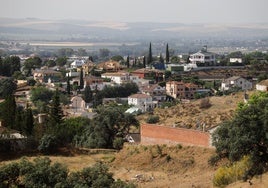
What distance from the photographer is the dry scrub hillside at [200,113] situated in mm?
38969

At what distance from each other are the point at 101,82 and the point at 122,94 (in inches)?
310

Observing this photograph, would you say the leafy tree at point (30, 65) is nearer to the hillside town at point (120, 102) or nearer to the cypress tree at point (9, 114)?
the hillside town at point (120, 102)

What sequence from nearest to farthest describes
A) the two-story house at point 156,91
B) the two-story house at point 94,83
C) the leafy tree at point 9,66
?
the two-story house at point 156,91 → the two-story house at point 94,83 → the leafy tree at point 9,66

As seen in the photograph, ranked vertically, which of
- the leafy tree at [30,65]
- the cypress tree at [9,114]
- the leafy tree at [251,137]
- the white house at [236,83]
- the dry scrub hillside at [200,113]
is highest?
the leafy tree at [251,137]

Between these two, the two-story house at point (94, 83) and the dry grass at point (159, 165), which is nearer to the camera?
the dry grass at point (159, 165)

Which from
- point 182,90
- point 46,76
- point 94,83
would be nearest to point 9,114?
point 182,90

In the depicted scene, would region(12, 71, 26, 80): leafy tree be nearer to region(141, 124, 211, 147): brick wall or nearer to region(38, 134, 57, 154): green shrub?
region(38, 134, 57, 154): green shrub

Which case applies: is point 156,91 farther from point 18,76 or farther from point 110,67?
point 110,67

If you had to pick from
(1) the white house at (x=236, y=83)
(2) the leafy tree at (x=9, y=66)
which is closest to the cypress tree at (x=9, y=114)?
(1) the white house at (x=236, y=83)

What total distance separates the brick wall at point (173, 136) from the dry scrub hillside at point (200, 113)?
5326 mm

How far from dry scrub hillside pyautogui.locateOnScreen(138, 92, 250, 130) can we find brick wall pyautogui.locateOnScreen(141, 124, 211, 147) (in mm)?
5326

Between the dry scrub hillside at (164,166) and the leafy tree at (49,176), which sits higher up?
the leafy tree at (49,176)

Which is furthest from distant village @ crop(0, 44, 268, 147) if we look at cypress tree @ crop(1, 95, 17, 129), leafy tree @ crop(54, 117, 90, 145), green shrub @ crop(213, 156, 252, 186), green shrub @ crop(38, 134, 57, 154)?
green shrub @ crop(213, 156, 252, 186)

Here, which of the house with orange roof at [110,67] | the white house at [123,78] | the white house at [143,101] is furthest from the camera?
the house with orange roof at [110,67]
